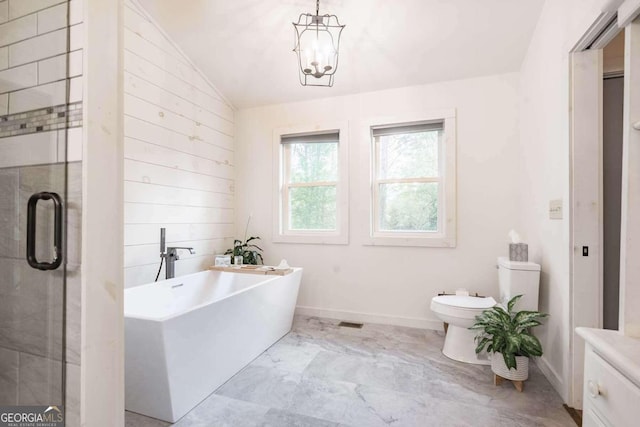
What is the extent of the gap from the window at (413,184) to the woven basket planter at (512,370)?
1168 millimetres

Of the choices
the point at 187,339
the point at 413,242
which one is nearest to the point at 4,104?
the point at 187,339

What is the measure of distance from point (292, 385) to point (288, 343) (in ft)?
2.28

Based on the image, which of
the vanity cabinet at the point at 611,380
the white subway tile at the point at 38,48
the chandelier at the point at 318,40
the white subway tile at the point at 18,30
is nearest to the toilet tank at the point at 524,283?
the vanity cabinet at the point at 611,380

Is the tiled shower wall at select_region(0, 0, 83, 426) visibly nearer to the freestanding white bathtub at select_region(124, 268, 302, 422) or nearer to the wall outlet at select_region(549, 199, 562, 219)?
the freestanding white bathtub at select_region(124, 268, 302, 422)

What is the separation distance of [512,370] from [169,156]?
319 centimetres

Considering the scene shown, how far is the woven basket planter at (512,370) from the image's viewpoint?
6.51 feet

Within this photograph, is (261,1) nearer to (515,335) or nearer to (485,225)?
(485,225)

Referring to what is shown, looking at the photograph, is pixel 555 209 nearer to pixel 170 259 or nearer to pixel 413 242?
pixel 413 242

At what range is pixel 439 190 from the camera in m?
3.18

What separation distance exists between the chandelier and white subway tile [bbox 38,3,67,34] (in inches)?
59.7

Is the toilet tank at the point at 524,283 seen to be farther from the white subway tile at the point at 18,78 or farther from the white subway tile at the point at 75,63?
the white subway tile at the point at 18,78

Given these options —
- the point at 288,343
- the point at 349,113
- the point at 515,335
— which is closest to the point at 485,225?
the point at 515,335

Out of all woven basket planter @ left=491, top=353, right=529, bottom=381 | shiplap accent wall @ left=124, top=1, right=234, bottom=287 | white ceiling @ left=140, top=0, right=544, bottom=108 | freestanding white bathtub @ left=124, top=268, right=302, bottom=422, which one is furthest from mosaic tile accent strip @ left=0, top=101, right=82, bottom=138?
woven basket planter @ left=491, top=353, right=529, bottom=381

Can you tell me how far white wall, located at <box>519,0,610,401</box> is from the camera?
1847 mm
